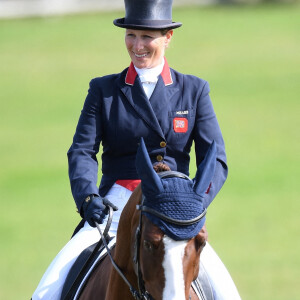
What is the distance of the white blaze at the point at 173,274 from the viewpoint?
14.7ft

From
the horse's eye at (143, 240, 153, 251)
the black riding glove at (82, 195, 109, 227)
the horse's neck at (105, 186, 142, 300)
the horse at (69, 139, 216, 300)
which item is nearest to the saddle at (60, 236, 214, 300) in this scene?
the black riding glove at (82, 195, 109, 227)

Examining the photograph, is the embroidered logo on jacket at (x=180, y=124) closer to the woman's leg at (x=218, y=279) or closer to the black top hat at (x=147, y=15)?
the black top hat at (x=147, y=15)

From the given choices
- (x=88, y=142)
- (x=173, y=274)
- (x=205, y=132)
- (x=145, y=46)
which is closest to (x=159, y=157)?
(x=205, y=132)

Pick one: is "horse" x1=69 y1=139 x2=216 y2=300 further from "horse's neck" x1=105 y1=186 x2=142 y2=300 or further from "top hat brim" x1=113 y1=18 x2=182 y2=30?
"top hat brim" x1=113 y1=18 x2=182 y2=30

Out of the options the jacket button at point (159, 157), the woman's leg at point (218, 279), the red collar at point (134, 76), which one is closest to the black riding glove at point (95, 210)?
the jacket button at point (159, 157)

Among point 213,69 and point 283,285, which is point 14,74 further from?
point 283,285

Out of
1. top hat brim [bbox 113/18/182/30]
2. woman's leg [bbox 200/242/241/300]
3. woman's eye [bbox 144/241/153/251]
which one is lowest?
woman's leg [bbox 200/242/241/300]

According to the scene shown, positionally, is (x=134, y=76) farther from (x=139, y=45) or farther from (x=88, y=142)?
(x=88, y=142)

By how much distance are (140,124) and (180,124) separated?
26 cm

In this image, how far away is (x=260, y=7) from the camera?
45.5 metres

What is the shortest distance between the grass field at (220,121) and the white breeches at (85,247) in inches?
274

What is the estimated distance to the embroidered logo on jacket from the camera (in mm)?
5867

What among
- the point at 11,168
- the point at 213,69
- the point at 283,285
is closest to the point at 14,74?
the point at 213,69

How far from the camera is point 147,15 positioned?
579 cm
